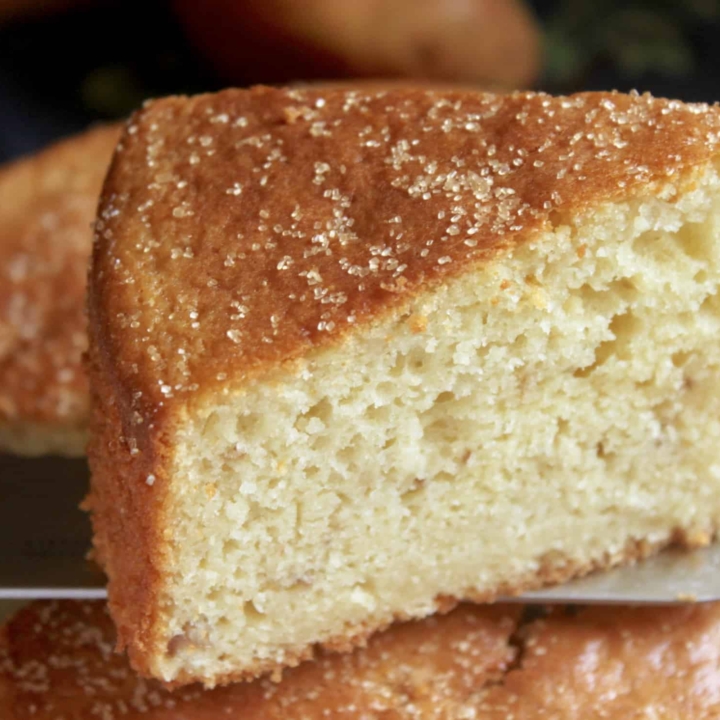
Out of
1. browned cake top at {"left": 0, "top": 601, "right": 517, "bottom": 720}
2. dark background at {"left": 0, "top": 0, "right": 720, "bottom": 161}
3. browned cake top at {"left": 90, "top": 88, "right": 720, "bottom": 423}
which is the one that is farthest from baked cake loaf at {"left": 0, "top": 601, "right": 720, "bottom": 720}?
dark background at {"left": 0, "top": 0, "right": 720, "bottom": 161}

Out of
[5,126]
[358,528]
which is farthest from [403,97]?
[5,126]

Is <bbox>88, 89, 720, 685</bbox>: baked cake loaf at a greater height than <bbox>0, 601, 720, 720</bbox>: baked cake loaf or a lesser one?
greater

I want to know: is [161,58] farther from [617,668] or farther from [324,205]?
[617,668]

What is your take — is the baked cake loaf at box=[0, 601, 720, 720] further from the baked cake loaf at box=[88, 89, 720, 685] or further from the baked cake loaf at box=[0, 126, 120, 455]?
the baked cake loaf at box=[0, 126, 120, 455]

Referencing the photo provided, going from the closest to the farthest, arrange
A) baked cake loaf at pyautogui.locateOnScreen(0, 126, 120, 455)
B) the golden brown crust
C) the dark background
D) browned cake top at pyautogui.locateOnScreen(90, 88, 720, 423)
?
1. browned cake top at pyautogui.locateOnScreen(90, 88, 720, 423)
2. the golden brown crust
3. baked cake loaf at pyautogui.locateOnScreen(0, 126, 120, 455)
4. the dark background

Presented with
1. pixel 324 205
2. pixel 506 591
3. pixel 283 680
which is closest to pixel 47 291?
pixel 324 205

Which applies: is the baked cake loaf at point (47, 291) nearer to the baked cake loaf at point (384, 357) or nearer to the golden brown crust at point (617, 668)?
the baked cake loaf at point (384, 357)
